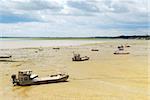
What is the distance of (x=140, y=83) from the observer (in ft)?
78.8

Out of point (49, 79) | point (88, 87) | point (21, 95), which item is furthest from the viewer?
point (49, 79)

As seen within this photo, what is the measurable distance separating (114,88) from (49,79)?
4691 mm

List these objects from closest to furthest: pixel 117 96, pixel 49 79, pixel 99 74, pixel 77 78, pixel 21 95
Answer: pixel 117 96 → pixel 21 95 → pixel 49 79 → pixel 77 78 → pixel 99 74

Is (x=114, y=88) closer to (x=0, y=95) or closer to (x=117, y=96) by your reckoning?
(x=117, y=96)

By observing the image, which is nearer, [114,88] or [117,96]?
[117,96]

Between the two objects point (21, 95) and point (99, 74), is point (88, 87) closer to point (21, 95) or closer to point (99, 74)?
point (21, 95)

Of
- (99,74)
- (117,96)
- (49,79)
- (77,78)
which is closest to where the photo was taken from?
(117,96)

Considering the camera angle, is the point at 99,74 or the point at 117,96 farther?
the point at 99,74

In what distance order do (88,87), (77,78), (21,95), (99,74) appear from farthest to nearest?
1. (99,74)
2. (77,78)
3. (88,87)
4. (21,95)

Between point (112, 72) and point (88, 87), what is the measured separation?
762cm

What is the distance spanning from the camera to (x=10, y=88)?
23172 mm

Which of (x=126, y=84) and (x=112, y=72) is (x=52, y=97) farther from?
(x=112, y=72)

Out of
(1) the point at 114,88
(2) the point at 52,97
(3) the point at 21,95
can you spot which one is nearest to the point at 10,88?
(3) the point at 21,95

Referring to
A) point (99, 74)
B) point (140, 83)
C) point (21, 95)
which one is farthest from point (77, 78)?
point (21, 95)
